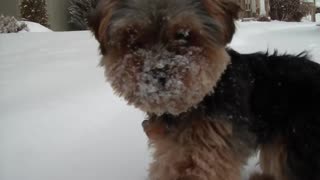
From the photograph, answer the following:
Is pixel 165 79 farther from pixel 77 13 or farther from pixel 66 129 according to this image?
pixel 77 13

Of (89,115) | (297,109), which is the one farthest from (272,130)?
(89,115)

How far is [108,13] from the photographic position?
8.90 feet

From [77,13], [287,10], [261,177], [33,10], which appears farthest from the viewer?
[287,10]

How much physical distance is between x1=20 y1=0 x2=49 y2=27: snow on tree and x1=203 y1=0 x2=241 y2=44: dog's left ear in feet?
64.1

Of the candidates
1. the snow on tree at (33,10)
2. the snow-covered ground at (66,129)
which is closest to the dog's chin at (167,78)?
the snow-covered ground at (66,129)

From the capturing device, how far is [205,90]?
2.59m

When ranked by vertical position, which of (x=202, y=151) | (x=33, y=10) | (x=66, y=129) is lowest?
(x=33, y=10)

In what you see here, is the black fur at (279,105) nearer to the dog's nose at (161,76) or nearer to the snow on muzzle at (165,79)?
the snow on muzzle at (165,79)

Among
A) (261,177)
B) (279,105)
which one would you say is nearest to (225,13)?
(279,105)

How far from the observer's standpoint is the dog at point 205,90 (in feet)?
8.23

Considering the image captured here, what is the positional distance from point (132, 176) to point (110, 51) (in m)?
1.09

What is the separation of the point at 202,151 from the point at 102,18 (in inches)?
42.0

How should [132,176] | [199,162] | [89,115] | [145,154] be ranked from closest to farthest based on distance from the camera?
[199,162]
[132,176]
[145,154]
[89,115]

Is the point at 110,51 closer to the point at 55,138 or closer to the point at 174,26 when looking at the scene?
the point at 174,26
